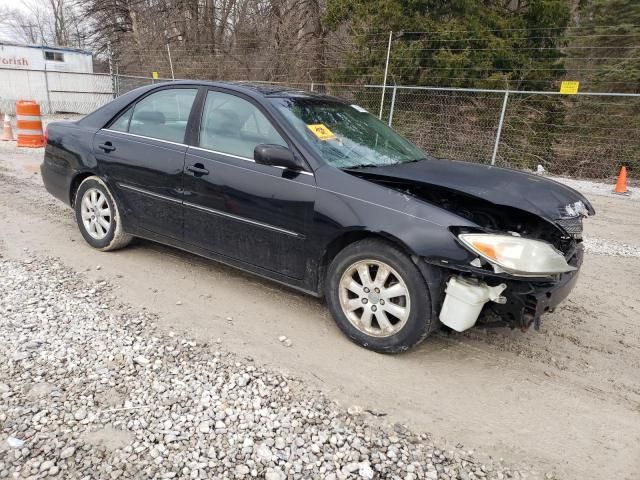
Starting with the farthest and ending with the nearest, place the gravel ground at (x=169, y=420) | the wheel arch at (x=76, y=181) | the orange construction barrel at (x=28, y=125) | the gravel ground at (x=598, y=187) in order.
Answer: the orange construction barrel at (x=28, y=125)
the gravel ground at (x=598, y=187)
the wheel arch at (x=76, y=181)
the gravel ground at (x=169, y=420)

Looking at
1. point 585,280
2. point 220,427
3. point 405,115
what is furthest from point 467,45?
point 220,427

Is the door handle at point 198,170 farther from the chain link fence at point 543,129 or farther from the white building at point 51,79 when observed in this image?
the white building at point 51,79

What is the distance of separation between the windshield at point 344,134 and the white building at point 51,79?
19.7m

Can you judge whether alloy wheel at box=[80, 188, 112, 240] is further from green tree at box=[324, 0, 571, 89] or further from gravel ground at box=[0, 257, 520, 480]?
green tree at box=[324, 0, 571, 89]

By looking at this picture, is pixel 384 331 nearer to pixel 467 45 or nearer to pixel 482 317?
pixel 482 317

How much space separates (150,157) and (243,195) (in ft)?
3.69

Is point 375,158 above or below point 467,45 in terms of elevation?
below

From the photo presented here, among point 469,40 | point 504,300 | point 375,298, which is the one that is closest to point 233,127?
point 375,298

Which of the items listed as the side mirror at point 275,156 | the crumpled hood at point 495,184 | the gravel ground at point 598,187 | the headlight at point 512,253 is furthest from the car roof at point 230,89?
the gravel ground at point 598,187

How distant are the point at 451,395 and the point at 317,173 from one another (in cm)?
169

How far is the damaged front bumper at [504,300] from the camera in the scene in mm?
2855

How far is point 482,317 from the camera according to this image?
3.19 metres

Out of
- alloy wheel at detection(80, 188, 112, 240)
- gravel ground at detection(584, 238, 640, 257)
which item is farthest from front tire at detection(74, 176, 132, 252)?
gravel ground at detection(584, 238, 640, 257)

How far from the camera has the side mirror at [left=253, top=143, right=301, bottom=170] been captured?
3369 millimetres
